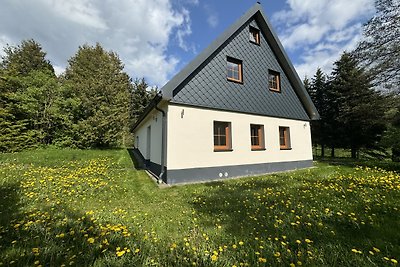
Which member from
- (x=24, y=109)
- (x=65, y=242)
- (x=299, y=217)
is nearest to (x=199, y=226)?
(x=299, y=217)

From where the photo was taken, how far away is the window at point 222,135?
7574 mm

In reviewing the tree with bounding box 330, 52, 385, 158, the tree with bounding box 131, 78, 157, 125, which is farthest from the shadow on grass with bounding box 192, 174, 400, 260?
the tree with bounding box 131, 78, 157, 125

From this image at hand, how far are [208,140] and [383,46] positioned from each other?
10.9m

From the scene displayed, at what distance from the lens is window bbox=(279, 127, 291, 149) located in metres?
9.98

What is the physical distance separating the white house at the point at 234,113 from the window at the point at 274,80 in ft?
0.17

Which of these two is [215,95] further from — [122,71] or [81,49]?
[81,49]

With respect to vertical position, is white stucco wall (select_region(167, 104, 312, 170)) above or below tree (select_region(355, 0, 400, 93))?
below

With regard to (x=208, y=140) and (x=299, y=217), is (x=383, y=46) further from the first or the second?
(x=299, y=217)

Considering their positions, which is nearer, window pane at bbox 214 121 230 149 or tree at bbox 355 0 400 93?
window pane at bbox 214 121 230 149

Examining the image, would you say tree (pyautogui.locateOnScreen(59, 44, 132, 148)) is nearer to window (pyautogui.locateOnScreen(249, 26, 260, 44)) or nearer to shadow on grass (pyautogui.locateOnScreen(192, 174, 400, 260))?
window (pyautogui.locateOnScreen(249, 26, 260, 44))

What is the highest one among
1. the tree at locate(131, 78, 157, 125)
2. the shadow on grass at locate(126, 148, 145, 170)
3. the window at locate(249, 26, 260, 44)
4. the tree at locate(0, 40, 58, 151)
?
the tree at locate(131, 78, 157, 125)

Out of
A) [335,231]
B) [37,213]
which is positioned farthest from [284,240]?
[37,213]

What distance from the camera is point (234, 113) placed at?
311 inches

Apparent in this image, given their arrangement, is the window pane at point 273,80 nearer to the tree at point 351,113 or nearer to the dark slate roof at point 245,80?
the dark slate roof at point 245,80
